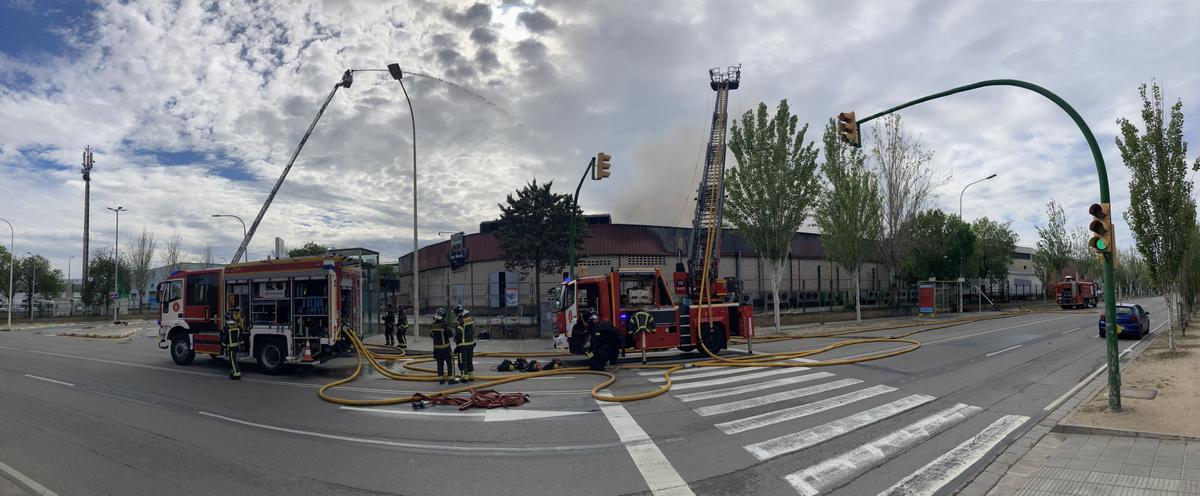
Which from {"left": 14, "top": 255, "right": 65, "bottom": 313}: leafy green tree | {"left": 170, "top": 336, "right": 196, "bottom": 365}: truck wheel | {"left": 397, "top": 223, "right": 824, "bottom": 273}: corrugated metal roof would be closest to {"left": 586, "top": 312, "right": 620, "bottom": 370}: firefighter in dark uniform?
{"left": 170, "top": 336, "right": 196, "bottom": 365}: truck wheel

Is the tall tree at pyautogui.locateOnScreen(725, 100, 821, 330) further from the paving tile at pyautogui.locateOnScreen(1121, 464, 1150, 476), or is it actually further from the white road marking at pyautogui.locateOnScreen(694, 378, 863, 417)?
the paving tile at pyautogui.locateOnScreen(1121, 464, 1150, 476)

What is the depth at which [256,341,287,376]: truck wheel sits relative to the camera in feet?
47.0

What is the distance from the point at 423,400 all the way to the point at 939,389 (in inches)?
363

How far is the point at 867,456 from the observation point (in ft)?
21.5

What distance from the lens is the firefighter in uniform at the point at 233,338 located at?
533 inches

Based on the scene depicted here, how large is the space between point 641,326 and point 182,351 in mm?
12926

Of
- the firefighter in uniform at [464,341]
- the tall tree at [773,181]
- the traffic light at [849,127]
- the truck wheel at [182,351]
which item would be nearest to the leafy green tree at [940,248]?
the tall tree at [773,181]

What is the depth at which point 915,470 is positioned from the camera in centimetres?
612

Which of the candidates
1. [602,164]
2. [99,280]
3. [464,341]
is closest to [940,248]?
[602,164]

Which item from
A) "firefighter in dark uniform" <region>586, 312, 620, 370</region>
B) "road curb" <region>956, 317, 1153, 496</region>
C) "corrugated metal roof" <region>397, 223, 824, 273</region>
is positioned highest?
"corrugated metal roof" <region>397, 223, 824, 273</region>

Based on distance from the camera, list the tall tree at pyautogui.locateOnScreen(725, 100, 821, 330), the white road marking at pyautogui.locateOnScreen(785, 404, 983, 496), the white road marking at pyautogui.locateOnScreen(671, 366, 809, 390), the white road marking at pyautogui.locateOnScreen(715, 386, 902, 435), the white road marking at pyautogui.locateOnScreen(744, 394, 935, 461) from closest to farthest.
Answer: the white road marking at pyautogui.locateOnScreen(785, 404, 983, 496)
the white road marking at pyautogui.locateOnScreen(744, 394, 935, 461)
the white road marking at pyautogui.locateOnScreen(715, 386, 902, 435)
the white road marking at pyautogui.locateOnScreen(671, 366, 809, 390)
the tall tree at pyautogui.locateOnScreen(725, 100, 821, 330)

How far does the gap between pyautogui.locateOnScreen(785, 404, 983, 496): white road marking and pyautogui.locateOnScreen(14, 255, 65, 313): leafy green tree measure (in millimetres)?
77256

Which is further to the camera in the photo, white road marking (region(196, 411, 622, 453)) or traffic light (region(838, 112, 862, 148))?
traffic light (region(838, 112, 862, 148))

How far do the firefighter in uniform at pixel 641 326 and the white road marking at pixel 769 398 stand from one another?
4.85 metres
